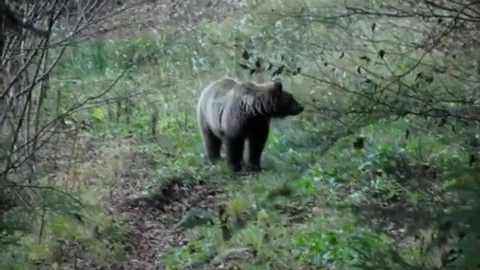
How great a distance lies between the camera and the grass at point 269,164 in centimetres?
801

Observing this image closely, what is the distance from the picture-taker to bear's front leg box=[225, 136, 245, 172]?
40.7 feet

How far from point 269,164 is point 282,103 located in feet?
2.71

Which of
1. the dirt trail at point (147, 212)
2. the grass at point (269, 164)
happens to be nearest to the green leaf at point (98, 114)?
the grass at point (269, 164)

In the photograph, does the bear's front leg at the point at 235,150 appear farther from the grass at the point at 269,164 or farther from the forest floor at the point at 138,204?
the forest floor at the point at 138,204

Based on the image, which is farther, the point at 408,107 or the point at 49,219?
the point at 49,219

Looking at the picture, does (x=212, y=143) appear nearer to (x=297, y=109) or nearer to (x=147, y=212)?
(x=297, y=109)

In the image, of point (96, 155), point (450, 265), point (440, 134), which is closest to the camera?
point (450, 265)

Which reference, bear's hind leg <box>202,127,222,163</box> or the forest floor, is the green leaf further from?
bear's hind leg <box>202,127,222,163</box>

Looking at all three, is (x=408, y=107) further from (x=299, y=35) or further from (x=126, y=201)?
(x=299, y=35)

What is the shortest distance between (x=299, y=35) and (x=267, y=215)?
6.77 meters

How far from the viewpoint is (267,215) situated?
406 inches

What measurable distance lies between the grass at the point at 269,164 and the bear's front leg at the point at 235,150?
30 cm

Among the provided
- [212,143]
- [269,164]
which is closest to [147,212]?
[269,164]

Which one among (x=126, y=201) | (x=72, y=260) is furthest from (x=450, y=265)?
(x=126, y=201)
